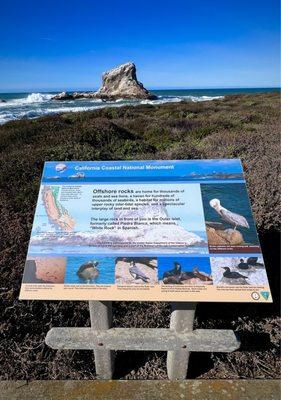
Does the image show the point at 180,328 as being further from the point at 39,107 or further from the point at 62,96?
the point at 62,96

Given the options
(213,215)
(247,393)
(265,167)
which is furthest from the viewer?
(265,167)

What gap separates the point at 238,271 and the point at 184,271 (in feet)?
1.04

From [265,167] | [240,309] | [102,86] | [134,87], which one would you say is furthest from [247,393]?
[102,86]

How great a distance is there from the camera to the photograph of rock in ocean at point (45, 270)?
211 centimetres

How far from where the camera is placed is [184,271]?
211cm

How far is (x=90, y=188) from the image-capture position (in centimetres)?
245

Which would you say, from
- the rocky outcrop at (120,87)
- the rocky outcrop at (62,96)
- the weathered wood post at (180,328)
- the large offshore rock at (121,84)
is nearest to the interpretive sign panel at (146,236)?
the weathered wood post at (180,328)

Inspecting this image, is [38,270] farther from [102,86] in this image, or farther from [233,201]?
[102,86]

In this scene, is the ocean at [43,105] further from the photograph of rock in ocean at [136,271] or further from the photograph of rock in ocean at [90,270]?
the photograph of rock in ocean at [136,271]

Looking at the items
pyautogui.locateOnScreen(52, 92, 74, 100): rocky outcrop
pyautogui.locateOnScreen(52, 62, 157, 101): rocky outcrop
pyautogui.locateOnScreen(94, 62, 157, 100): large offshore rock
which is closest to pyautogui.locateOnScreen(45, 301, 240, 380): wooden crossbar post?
pyautogui.locateOnScreen(52, 92, 74, 100): rocky outcrop

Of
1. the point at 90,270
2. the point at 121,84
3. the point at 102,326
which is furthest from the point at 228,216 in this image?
the point at 121,84

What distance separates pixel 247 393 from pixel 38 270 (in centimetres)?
165

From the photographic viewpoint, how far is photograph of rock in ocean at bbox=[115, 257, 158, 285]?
2098 mm

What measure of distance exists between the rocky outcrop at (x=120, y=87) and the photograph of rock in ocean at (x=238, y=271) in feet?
211
